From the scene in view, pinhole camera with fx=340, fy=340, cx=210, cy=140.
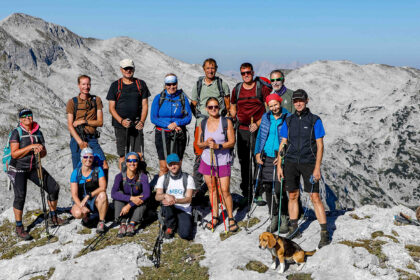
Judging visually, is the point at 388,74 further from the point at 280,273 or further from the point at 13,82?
the point at 280,273

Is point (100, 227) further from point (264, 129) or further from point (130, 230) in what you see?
point (264, 129)

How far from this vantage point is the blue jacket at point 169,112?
Result: 11.9m

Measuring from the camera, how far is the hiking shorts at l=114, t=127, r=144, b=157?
41.4 ft

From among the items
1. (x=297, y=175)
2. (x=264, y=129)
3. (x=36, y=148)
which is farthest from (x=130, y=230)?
(x=297, y=175)

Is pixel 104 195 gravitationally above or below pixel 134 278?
above

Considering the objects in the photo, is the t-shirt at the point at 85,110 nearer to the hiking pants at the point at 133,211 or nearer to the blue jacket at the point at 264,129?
the hiking pants at the point at 133,211

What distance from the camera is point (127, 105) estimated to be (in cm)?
1230

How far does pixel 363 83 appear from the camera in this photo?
18700 cm

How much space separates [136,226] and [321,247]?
622 cm

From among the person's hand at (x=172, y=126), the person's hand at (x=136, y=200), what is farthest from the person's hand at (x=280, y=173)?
the person's hand at (x=136, y=200)

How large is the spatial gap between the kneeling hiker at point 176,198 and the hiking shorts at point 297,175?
3088 mm

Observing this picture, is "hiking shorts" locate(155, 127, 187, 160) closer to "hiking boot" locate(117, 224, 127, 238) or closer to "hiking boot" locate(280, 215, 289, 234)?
"hiking boot" locate(117, 224, 127, 238)

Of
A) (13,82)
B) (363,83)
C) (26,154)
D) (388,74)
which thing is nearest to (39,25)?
(13,82)

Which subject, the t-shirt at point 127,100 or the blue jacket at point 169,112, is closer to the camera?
the blue jacket at point 169,112
